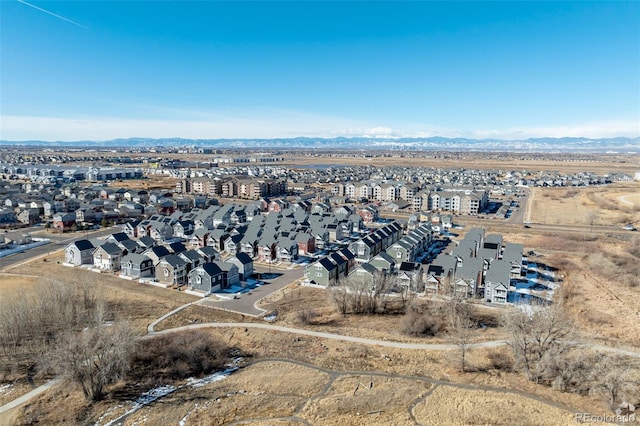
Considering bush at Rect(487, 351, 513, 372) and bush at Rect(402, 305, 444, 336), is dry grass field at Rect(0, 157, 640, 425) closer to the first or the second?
bush at Rect(487, 351, 513, 372)

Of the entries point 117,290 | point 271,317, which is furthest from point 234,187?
point 271,317

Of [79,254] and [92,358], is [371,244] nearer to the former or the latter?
[92,358]

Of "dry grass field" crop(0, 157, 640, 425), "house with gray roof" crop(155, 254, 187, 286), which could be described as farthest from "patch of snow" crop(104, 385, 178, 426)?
"house with gray roof" crop(155, 254, 187, 286)

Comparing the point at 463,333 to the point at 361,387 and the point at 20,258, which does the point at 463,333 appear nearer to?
the point at 361,387

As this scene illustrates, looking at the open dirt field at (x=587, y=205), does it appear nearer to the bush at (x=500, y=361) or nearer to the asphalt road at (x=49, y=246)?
the bush at (x=500, y=361)

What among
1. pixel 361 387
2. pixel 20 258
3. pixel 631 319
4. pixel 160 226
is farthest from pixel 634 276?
pixel 20 258
